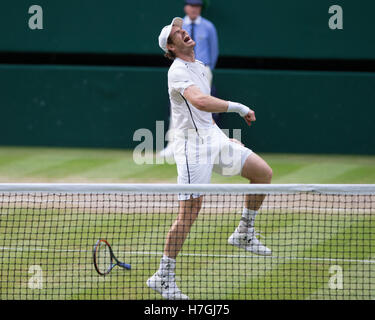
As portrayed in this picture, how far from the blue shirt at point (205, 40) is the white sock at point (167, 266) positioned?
6.07m

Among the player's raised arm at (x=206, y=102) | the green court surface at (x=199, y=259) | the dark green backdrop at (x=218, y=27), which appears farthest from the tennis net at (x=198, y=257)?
the dark green backdrop at (x=218, y=27)

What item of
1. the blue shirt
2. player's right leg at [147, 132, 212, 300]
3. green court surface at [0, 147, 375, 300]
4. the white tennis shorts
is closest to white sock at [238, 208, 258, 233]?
green court surface at [0, 147, 375, 300]

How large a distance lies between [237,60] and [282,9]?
114 cm

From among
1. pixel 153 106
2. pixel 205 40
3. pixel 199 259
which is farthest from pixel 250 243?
pixel 153 106

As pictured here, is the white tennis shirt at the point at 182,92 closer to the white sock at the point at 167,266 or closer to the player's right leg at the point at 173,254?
the player's right leg at the point at 173,254

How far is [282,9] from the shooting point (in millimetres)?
11828

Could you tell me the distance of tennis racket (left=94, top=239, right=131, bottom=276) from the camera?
20.1 feet

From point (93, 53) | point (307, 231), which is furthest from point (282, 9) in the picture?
point (307, 231)

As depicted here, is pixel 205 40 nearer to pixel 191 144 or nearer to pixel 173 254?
pixel 191 144

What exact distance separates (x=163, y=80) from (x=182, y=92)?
20.9ft

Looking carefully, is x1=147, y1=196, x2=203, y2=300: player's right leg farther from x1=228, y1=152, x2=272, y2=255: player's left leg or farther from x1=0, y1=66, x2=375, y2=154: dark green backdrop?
x1=0, y1=66, x2=375, y2=154: dark green backdrop

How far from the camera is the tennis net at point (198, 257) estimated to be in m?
5.57

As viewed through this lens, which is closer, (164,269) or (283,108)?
(164,269)
